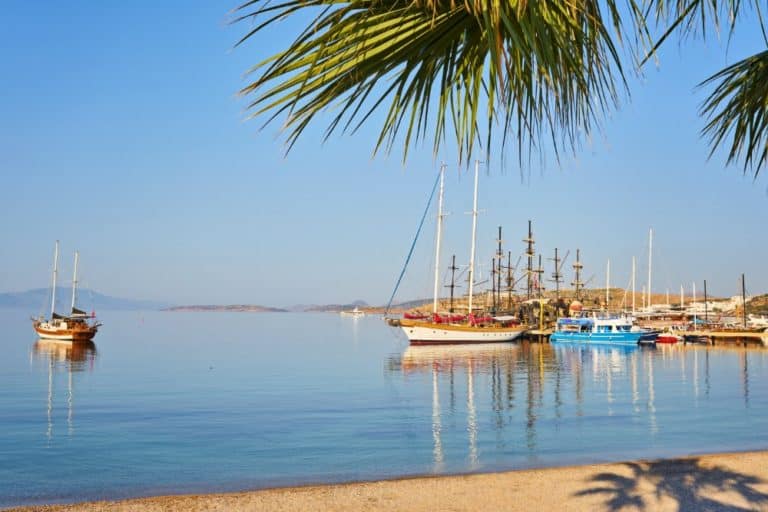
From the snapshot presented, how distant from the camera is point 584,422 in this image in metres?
29.2

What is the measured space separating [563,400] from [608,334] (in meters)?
53.4

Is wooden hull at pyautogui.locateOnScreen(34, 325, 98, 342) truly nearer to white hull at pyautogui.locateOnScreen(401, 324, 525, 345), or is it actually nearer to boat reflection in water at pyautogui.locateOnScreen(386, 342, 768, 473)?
white hull at pyautogui.locateOnScreen(401, 324, 525, 345)

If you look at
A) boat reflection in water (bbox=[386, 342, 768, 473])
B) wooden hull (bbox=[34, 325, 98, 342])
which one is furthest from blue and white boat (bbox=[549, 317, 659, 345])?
wooden hull (bbox=[34, 325, 98, 342])

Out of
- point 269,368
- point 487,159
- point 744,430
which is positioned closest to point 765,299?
point 269,368

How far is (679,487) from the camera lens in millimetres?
12562

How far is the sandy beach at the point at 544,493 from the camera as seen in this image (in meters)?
11.8

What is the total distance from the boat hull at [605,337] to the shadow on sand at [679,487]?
74180 mm

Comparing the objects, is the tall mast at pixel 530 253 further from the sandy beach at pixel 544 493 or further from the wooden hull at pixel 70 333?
the sandy beach at pixel 544 493

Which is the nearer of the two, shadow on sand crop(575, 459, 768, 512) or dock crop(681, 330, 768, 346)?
shadow on sand crop(575, 459, 768, 512)

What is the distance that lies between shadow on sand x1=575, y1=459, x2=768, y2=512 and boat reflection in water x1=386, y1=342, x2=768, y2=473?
5.80 metres

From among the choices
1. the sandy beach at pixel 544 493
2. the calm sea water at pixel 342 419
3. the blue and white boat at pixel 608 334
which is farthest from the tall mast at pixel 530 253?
the sandy beach at pixel 544 493

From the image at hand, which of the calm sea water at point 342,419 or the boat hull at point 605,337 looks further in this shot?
the boat hull at point 605,337

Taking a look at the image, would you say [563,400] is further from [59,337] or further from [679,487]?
[59,337]

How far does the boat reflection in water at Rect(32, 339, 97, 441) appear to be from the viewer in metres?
34.2
